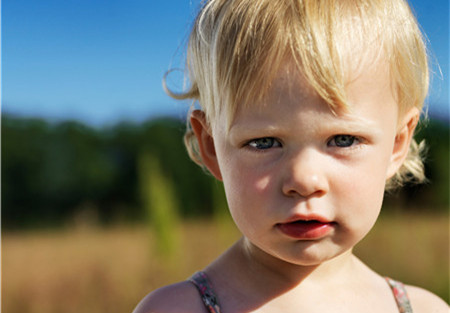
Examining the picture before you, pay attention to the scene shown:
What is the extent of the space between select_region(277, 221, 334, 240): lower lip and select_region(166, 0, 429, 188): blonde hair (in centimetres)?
29

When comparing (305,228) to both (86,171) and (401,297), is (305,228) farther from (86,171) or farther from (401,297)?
(86,171)

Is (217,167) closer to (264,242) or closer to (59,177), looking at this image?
(264,242)

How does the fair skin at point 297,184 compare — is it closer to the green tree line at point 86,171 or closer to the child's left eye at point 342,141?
the child's left eye at point 342,141

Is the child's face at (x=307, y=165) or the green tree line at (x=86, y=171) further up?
the green tree line at (x=86, y=171)

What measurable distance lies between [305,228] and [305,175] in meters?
0.14

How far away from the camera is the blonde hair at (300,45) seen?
1.40 m

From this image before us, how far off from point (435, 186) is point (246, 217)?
6.93m

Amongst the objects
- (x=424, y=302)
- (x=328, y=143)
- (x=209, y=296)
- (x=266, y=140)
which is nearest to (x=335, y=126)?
(x=328, y=143)

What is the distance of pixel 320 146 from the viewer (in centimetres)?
140

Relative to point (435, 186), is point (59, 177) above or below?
above

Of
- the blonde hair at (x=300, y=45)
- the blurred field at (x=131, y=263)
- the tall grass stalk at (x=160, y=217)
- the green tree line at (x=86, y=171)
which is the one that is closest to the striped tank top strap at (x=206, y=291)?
the blonde hair at (x=300, y=45)

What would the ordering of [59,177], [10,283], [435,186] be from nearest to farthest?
1. [10,283]
2. [435,186]
3. [59,177]

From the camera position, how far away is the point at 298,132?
1376mm

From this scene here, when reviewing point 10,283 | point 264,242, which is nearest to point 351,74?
point 264,242
